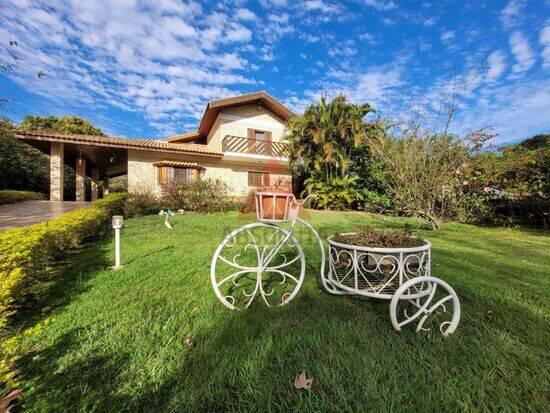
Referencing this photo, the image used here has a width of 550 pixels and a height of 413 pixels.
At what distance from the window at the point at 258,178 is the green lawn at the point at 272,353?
1595cm

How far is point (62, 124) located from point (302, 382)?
3527cm

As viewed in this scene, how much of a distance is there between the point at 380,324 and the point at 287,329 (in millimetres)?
803

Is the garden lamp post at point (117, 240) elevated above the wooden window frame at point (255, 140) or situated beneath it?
situated beneath

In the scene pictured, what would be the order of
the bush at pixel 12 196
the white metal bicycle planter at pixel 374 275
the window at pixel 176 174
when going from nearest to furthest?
the white metal bicycle planter at pixel 374 275, the bush at pixel 12 196, the window at pixel 176 174

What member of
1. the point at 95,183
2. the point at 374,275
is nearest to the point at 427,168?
the point at 374,275

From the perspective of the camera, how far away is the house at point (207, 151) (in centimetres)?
1363

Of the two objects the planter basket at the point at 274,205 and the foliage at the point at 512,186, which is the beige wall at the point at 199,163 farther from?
the planter basket at the point at 274,205

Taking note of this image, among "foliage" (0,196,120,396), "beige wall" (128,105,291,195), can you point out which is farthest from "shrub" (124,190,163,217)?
"foliage" (0,196,120,396)

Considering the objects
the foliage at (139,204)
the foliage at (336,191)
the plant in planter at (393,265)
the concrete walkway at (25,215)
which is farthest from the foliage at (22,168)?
the plant in planter at (393,265)

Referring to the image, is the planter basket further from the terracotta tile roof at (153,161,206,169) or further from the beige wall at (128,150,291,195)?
the terracotta tile roof at (153,161,206,169)

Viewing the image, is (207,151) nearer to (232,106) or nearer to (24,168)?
(232,106)

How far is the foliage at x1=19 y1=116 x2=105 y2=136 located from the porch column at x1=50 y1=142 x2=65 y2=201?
15.9 metres

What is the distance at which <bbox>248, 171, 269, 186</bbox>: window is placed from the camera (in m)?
19.0

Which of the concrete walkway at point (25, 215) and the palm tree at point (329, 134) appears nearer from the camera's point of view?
the concrete walkway at point (25, 215)
